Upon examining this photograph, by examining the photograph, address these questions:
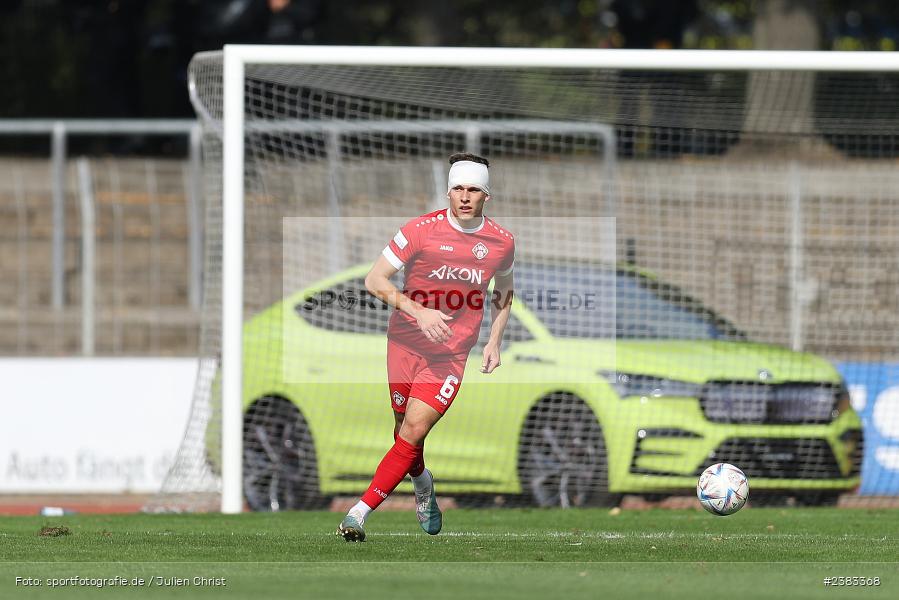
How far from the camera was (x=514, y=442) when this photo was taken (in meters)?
12.2

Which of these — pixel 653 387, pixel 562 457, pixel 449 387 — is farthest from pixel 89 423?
pixel 449 387

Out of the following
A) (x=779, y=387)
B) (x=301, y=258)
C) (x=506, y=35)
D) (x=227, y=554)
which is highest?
(x=506, y=35)

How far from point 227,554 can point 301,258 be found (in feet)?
20.0

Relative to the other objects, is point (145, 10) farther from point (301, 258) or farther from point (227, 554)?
point (227, 554)

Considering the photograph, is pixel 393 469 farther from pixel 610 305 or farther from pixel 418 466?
pixel 610 305

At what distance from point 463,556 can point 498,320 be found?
1.56 m

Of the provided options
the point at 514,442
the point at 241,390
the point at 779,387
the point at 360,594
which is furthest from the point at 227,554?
the point at 779,387

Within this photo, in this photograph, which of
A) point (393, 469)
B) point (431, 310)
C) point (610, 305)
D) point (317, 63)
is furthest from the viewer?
point (610, 305)

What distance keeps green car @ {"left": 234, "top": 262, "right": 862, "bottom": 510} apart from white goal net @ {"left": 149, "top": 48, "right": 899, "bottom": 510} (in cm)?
2

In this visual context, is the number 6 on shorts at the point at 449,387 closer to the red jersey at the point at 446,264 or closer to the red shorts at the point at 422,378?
the red shorts at the point at 422,378

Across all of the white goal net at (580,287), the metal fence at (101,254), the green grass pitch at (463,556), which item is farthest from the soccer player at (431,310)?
the metal fence at (101,254)

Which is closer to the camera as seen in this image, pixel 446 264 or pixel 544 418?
pixel 446 264

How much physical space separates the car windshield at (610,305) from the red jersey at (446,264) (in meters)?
3.78

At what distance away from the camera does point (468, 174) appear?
8555mm
